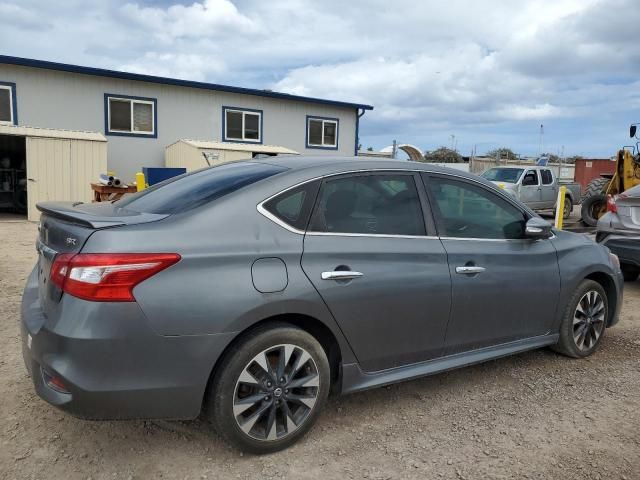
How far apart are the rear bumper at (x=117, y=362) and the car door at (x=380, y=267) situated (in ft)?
2.31

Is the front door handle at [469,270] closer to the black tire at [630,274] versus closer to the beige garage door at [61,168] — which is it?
the black tire at [630,274]

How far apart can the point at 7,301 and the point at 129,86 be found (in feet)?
38.9

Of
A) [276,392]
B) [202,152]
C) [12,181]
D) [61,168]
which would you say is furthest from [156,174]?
[276,392]

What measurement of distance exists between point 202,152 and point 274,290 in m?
13.2

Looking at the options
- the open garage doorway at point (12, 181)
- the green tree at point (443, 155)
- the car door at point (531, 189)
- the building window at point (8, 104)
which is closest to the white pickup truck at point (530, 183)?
the car door at point (531, 189)

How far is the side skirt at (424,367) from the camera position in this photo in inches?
120

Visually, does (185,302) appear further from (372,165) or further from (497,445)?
(497,445)

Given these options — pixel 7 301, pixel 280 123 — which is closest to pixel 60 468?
pixel 7 301

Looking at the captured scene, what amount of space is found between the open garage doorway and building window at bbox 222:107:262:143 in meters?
6.00

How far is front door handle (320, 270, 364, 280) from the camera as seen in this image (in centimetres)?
284

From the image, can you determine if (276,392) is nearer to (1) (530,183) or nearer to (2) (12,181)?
(1) (530,183)

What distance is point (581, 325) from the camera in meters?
4.29

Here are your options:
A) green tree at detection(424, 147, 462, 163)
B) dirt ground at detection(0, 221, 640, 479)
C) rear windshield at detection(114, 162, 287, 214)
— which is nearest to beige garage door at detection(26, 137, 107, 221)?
dirt ground at detection(0, 221, 640, 479)

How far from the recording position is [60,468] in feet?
8.79
